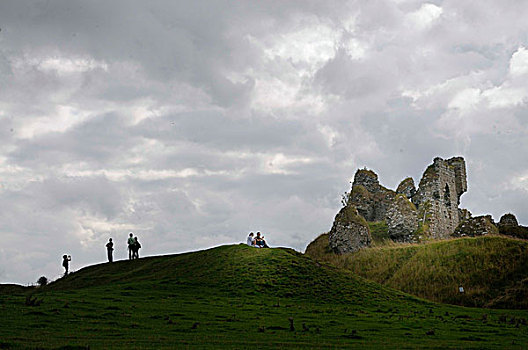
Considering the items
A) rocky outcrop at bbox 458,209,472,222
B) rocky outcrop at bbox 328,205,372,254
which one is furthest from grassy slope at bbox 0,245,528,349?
rocky outcrop at bbox 458,209,472,222

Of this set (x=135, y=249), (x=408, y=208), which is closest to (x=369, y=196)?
(x=408, y=208)

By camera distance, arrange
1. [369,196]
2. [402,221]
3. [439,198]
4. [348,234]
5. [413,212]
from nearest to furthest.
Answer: [348,234]
[402,221]
[413,212]
[439,198]
[369,196]

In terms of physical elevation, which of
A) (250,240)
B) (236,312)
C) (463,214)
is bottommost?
(236,312)

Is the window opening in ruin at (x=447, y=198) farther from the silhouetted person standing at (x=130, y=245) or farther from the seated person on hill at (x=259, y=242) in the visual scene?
the silhouetted person standing at (x=130, y=245)

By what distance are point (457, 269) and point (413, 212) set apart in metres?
14.9

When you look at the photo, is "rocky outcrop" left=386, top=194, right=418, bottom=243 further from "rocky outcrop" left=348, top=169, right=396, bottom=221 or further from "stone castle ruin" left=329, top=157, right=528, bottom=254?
"rocky outcrop" left=348, top=169, right=396, bottom=221

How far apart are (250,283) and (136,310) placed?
12347mm

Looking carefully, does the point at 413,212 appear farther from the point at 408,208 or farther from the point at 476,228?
the point at 476,228

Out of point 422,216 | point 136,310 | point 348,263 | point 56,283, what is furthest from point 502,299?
point 56,283

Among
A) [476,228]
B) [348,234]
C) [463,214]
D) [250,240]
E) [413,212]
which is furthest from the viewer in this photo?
[463,214]

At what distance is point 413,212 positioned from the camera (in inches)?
2167

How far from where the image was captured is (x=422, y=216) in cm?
5672

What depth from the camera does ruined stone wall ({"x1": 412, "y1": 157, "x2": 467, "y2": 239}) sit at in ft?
188

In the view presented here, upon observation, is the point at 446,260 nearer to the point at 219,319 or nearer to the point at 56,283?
the point at 219,319
